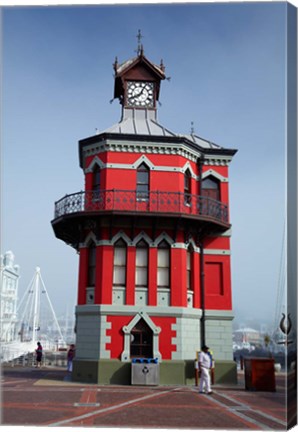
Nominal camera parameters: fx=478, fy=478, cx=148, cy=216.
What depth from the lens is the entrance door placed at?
1634cm

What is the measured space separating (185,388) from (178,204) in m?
6.12

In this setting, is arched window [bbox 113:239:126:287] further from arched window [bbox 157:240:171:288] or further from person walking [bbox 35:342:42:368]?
Result: person walking [bbox 35:342:42:368]

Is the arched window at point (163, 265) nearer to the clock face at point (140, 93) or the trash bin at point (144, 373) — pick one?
the trash bin at point (144, 373)

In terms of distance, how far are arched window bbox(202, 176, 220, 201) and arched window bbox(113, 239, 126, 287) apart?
4151 millimetres

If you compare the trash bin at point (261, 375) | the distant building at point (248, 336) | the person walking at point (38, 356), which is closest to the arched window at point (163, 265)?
the trash bin at point (261, 375)

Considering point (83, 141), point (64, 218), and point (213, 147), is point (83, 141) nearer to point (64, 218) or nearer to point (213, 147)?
point (64, 218)

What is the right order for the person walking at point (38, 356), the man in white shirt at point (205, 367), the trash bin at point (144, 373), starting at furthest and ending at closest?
the person walking at point (38, 356) → the trash bin at point (144, 373) → the man in white shirt at point (205, 367)

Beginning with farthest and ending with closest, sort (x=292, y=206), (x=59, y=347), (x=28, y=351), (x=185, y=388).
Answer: (x=59, y=347) → (x=28, y=351) → (x=185, y=388) → (x=292, y=206)

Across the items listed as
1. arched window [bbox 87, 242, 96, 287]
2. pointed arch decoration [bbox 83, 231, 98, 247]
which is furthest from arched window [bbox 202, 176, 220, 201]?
arched window [bbox 87, 242, 96, 287]

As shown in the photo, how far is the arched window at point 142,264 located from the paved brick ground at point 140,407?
3633 millimetres

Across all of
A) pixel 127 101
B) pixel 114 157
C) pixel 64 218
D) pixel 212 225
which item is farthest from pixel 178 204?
pixel 127 101

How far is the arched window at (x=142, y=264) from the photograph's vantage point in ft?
55.2

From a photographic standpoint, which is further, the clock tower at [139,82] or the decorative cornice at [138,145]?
the clock tower at [139,82]

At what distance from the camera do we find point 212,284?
709 inches
